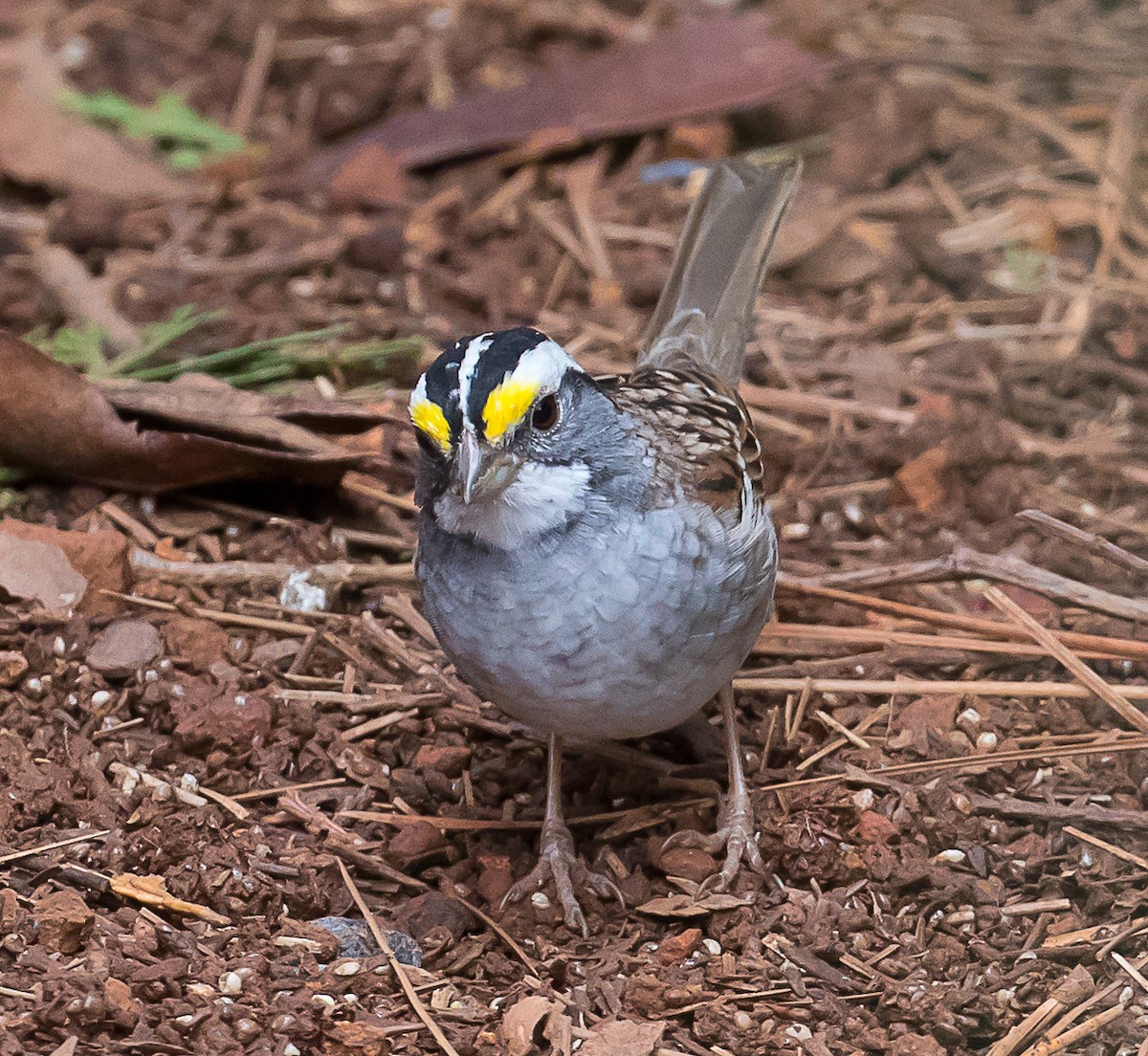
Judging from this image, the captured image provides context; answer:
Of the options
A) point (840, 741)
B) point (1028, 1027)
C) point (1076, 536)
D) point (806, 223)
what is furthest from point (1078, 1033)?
point (806, 223)

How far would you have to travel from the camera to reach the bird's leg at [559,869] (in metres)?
3.92

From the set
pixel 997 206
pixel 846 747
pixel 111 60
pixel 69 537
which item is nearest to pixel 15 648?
pixel 69 537

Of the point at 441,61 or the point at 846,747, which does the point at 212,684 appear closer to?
the point at 846,747

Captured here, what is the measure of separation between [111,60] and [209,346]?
2.33 meters

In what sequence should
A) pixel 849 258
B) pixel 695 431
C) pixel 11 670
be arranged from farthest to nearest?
1. pixel 849 258
2. pixel 11 670
3. pixel 695 431

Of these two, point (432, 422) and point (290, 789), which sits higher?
point (432, 422)

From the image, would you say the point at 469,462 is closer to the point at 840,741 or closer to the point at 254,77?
the point at 840,741

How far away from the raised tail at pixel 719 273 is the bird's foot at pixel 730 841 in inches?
55.5

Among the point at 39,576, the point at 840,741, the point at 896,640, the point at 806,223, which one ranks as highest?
the point at 806,223

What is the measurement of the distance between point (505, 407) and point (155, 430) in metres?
1.87

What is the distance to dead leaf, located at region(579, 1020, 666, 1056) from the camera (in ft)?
11.2

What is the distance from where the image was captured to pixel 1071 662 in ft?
13.9

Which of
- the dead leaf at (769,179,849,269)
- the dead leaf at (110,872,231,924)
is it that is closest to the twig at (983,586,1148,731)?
the dead leaf at (769,179,849,269)

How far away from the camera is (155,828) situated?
150 inches
